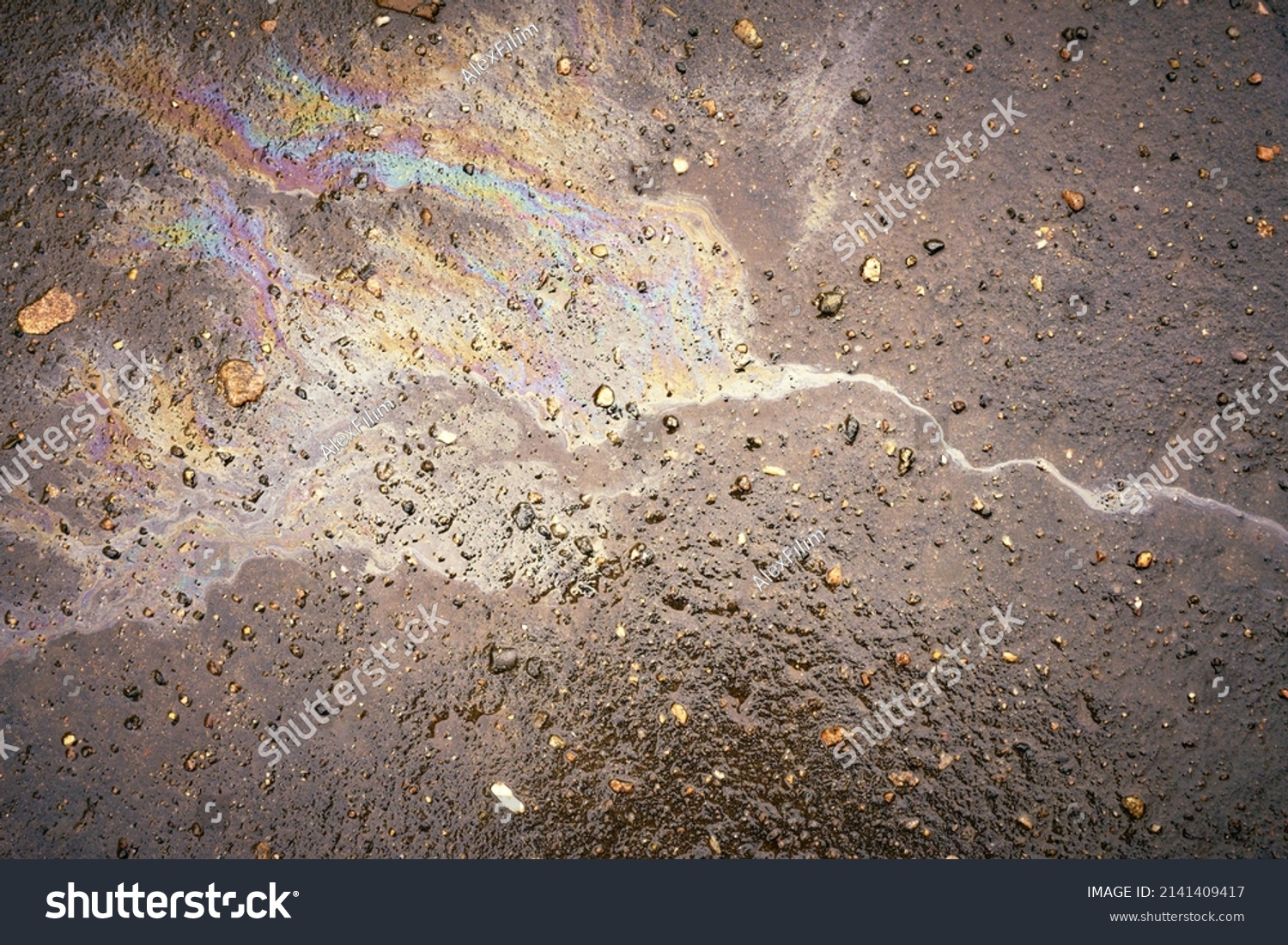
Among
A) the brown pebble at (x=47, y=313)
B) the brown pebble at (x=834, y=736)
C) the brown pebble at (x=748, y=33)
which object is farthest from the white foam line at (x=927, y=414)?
the brown pebble at (x=47, y=313)

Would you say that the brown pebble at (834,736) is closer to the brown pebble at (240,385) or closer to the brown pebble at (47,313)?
the brown pebble at (240,385)

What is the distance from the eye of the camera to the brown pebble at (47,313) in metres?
2.73

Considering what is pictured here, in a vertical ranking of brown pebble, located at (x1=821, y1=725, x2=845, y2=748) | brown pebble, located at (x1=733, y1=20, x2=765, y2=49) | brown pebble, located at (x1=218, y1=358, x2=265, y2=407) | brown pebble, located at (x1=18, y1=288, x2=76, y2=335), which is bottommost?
brown pebble, located at (x1=821, y1=725, x2=845, y2=748)

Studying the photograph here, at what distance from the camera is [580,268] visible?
8.93ft

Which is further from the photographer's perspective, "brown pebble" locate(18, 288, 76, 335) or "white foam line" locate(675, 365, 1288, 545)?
"brown pebble" locate(18, 288, 76, 335)

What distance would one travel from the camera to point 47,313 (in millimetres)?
2734

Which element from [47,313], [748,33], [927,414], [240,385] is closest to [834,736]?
[927,414]

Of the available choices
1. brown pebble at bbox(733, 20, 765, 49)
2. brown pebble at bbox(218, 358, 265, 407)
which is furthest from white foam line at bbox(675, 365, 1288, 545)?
brown pebble at bbox(218, 358, 265, 407)

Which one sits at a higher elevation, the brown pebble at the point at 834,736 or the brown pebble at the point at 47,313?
the brown pebble at the point at 47,313

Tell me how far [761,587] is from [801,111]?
5.64 ft

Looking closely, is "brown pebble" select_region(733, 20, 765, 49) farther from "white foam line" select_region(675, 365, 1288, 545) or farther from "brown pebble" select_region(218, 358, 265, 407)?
"brown pebble" select_region(218, 358, 265, 407)

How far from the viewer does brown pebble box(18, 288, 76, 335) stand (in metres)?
2.73

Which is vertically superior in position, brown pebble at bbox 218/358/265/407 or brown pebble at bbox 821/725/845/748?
brown pebble at bbox 218/358/265/407

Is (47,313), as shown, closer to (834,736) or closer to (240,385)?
(240,385)
